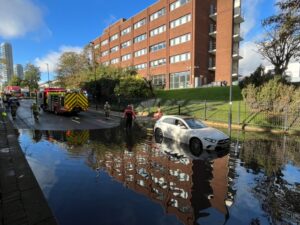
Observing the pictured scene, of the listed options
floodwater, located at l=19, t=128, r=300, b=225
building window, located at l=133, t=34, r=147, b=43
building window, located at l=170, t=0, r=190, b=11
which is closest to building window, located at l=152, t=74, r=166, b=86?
building window, located at l=133, t=34, r=147, b=43

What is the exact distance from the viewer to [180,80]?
4644 cm

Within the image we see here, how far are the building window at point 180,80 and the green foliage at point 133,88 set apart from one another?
49.3ft

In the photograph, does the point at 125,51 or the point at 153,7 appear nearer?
the point at 153,7

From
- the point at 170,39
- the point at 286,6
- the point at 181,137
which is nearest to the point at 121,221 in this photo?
the point at 181,137

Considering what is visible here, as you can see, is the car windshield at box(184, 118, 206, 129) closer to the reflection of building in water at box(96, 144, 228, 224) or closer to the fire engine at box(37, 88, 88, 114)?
the reflection of building in water at box(96, 144, 228, 224)

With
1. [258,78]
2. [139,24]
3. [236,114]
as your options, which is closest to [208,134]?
[236,114]

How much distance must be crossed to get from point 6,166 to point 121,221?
5085 millimetres

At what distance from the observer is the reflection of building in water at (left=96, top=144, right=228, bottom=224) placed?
209 inches

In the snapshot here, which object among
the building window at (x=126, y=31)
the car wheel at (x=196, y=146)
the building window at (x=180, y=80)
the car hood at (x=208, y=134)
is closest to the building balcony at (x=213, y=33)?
the building window at (x=180, y=80)

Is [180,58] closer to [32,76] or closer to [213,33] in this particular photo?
[213,33]

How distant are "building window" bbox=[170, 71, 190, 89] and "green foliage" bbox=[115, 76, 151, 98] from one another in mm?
15029

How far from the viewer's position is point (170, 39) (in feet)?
157

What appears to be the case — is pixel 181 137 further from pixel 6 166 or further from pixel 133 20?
pixel 133 20

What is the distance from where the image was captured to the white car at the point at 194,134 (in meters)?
10.4
